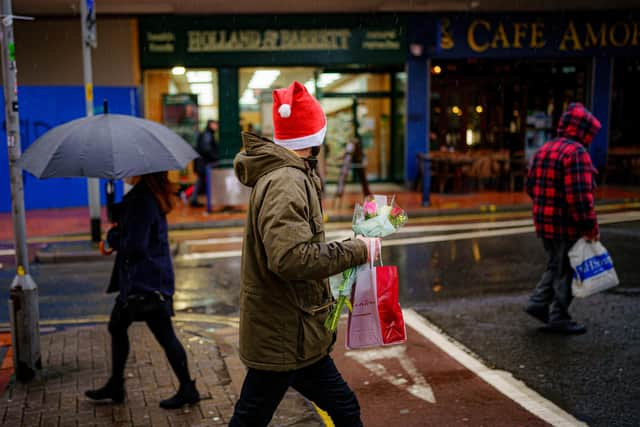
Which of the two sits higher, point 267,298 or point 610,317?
point 267,298

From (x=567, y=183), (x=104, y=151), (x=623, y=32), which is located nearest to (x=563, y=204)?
(x=567, y=183)

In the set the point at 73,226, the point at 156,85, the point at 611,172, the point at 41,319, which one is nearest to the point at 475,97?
the point at 611,172

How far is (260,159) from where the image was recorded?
9.07ft

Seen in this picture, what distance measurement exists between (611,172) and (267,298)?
17.2 metres

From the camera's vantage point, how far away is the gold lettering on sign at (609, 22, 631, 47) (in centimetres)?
1781

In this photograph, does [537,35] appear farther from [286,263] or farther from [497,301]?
[286,263]

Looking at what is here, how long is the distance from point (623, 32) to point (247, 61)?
988cm

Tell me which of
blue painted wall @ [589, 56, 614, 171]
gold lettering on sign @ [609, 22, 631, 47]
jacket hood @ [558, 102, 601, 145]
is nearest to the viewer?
jacket hood @ [558, 102, 601, 145]

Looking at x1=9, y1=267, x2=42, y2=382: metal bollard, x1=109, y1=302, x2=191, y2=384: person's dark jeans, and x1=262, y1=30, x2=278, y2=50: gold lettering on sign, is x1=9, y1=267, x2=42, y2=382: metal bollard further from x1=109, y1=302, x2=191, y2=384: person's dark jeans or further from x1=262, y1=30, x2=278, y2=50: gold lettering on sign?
x1=262, y1=30, x2=278, y2=50: gold lettering on sign

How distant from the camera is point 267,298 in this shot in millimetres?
2801

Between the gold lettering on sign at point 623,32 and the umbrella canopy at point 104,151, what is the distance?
54.1ft

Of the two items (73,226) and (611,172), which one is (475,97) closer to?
(611,172)

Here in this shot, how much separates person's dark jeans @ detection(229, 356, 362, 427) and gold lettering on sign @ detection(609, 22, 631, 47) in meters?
17.5

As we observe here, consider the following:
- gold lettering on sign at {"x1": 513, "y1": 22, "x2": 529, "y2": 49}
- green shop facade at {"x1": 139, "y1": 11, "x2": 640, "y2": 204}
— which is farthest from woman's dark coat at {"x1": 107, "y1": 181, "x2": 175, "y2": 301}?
gold lettering on sign at {"x1": 513, "y1": 22, "x2": 529, "y2": 49}
